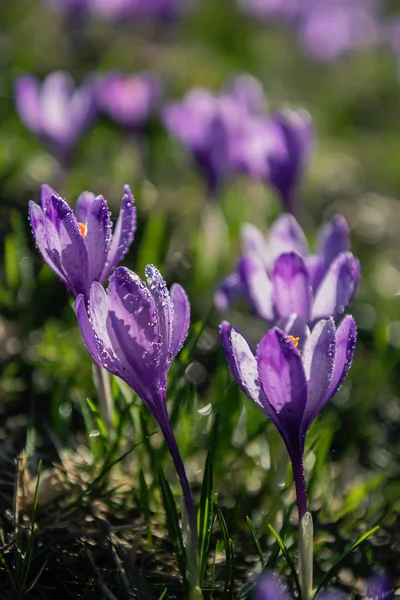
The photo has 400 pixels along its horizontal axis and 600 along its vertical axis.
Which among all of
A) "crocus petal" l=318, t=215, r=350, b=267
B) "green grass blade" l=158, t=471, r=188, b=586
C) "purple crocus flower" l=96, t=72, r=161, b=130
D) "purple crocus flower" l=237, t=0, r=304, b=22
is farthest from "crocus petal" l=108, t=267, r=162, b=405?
"purple crocus flower" l=237, t=0, r=304, b=22

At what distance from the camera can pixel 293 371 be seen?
117cm

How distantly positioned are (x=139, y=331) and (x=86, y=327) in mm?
75

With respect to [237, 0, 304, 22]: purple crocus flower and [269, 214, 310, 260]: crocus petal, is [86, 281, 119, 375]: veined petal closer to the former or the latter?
[269, 214, 310, 260]: crocus petal

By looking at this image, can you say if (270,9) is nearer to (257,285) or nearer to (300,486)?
(257,285)

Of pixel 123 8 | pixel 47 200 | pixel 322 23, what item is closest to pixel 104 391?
pixel 47 200

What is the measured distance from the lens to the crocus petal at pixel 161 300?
1.21m

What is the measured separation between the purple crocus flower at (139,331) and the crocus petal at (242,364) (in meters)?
0.08

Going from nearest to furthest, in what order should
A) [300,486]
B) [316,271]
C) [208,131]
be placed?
[300,486] < [316,271] < [208,131]

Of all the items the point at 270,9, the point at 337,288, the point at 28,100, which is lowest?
the point at 270,9

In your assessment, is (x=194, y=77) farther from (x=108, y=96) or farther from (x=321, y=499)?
(x=321, y=499)

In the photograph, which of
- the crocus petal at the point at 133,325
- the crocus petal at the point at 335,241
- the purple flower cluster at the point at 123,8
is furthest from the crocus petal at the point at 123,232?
the purple flower cluster at the point at 123,8

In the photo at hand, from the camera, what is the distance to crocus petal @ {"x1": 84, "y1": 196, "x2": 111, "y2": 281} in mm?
1332

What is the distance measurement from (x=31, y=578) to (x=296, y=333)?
1.96 feet

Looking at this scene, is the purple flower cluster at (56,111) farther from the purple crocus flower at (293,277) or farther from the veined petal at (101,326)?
the veined petal at (101,326)
